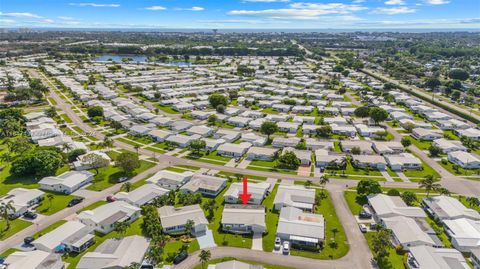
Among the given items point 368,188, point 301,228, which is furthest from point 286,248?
point 368,188

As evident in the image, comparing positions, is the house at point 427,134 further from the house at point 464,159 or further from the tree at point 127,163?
the tree at point 127,163

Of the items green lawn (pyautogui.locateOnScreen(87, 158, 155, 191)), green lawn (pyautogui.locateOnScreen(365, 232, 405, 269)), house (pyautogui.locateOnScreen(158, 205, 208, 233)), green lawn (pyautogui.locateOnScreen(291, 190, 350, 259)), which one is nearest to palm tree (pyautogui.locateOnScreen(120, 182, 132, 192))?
green lawn (pyautogui.locateOnScreen(87, 158, 155, 191))

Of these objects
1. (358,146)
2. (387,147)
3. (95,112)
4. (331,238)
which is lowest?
(331,238)

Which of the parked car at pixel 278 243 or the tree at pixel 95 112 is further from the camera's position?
the tree at pixel 95 112

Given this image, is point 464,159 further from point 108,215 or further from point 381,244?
point 108,215

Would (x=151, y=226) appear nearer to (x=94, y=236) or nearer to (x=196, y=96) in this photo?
(x=94, y=236)

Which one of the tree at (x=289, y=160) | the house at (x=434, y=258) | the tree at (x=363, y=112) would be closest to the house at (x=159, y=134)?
the tree at (x=289, y=160)
